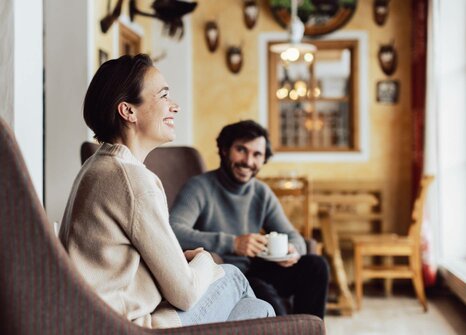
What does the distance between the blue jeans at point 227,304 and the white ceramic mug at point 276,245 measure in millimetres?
641

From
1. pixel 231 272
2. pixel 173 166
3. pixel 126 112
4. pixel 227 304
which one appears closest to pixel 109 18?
pixel 173 166

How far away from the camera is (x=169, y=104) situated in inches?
68.1

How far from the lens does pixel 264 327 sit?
1327 mm

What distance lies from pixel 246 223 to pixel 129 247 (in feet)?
4.94

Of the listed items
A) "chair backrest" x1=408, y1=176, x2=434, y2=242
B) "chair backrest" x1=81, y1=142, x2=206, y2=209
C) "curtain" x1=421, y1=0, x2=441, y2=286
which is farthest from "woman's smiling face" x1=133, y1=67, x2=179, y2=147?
"curtain" x1=421, y1=0, x2=441, y2=286

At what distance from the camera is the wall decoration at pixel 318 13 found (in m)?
5.82

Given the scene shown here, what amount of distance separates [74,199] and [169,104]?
37 centimetres

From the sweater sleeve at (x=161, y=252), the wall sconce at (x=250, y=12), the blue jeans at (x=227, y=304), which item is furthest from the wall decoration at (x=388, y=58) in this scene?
the sweater sleeve at (x=161, y=252)

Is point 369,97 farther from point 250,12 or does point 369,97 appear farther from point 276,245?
point 276,245

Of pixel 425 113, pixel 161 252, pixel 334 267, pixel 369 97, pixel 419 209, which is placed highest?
pixel 369 97

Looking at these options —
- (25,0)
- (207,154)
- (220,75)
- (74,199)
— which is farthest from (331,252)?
(74,199)

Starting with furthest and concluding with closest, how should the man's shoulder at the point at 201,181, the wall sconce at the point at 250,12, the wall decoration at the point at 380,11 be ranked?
the wall sconce at the point at 250,12 → the wall decoration at the point at 380,11 → the man's shoulder at the point at 201,181

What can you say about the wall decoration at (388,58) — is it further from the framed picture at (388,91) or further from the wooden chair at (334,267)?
the wooden chair at (334,267)

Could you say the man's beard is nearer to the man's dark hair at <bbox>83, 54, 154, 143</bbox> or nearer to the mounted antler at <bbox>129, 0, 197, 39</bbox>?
the man's dark hair at <bbox>83, 54, 154, 143</bbox>
